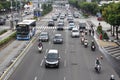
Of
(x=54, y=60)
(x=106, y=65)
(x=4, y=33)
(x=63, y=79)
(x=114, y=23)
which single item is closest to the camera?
(x=63, y=79)

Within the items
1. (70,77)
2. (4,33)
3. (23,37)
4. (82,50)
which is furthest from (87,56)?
(4,33)

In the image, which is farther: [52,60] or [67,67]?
[67,67]

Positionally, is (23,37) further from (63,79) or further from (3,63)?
(63,79)

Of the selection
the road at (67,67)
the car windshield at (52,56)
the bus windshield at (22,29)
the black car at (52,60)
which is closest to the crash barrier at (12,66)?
the road at (67,67)

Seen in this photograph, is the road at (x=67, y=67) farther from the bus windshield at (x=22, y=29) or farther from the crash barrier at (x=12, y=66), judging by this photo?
the bus windshield at (x=22, y=29)

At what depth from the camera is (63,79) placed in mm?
34062

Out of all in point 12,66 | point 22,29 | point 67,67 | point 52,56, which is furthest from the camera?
point 22,29

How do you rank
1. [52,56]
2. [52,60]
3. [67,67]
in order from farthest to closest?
[67,67] < [52,56] < [52,60]

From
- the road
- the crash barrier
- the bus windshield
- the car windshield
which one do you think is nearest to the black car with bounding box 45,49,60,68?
the car windshield

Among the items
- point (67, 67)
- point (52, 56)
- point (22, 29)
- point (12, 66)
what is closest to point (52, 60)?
point (52, 56)

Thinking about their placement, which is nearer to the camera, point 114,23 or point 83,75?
point 83,75

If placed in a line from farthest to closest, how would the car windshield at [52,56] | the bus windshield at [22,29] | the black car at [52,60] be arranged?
the bus windshield at [22,29], the car windshield at [52,56], the black car at [52,60]

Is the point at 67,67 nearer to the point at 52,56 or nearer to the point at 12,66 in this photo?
the point at 52,56

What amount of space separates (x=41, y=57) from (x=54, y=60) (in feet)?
23.4
